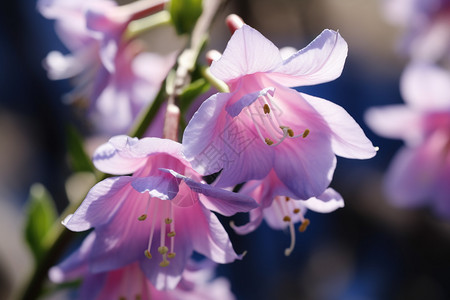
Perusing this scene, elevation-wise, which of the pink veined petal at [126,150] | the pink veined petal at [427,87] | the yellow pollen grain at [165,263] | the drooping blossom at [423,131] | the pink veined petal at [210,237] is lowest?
the drooping blossom at [423,131]

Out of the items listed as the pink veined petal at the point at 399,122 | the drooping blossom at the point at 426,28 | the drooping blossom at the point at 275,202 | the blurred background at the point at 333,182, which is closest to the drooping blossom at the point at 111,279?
the drooping blossom at the point at 275,202

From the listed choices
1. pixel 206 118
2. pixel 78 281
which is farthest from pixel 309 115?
pixel 78 281

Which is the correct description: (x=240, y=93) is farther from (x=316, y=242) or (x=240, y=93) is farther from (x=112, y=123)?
(x=316, y=242)

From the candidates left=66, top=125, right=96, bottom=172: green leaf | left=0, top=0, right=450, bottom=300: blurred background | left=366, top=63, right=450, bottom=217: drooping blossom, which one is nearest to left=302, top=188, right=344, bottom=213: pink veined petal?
left=66, top=125, right=96, bottom=172: green leaf

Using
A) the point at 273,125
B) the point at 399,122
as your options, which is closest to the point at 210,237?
the point at 273,125

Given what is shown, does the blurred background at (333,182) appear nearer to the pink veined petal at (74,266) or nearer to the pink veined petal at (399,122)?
the pink veined petal at (399,122)

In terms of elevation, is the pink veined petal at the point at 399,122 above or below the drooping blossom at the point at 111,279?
below

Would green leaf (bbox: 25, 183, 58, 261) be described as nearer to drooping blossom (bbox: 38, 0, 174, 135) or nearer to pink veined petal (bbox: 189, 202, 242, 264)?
drooping blossom (bbox: 38, 0, 174, 135)
